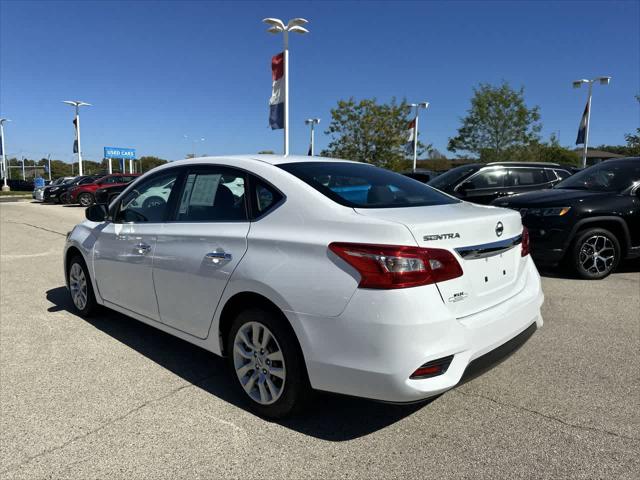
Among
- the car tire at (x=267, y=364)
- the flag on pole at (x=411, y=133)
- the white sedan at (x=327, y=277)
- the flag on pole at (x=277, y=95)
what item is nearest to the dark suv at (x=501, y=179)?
the white sedan at (x=327, y=277)

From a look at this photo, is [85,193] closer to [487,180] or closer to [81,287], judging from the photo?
[487,180]

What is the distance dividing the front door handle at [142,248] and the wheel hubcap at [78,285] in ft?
4.36

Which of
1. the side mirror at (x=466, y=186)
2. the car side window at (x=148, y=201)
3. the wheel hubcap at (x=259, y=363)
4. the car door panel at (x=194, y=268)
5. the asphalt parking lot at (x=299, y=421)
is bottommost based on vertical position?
the asphalt parking lot at (x=299, y=421)

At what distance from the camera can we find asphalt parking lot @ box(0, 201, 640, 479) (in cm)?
241

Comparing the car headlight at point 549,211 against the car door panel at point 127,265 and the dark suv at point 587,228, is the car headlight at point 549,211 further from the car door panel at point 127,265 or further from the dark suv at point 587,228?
the car door panel at point 127,265

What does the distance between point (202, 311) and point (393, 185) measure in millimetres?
1579

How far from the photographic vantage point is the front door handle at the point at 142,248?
366cm

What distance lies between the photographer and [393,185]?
10.8 ft

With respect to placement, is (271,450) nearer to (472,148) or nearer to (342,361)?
(342,361)

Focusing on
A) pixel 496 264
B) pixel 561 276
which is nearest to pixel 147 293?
pixel 496 264

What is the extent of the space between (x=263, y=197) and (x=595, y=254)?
17.5 ft

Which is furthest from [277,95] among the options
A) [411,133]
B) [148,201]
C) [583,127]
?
[583,127]

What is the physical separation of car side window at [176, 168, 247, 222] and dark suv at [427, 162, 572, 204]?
667cm

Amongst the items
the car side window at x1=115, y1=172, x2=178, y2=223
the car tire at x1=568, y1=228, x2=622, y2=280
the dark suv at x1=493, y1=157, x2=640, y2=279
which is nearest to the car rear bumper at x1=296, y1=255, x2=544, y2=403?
the car side window at x1=115, y1=172, x2=178, y2=223
